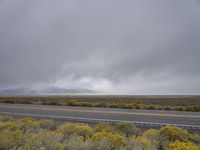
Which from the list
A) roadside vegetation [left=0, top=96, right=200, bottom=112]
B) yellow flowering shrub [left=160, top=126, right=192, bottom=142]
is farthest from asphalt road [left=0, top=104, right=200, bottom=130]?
roadside vegetation [left=0, top=96, right=200, bottom=112]

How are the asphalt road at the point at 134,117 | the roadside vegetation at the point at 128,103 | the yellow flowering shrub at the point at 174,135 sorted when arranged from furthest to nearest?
1. the roadside vegetation at the point at 128,103
2. the asphalt road at the point at 134,117
3. the yellow flowering shrub at the point at 174,135

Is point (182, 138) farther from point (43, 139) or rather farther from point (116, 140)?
A: point (43, 139)

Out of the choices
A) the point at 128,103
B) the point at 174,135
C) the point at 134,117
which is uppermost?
the point at 174,135

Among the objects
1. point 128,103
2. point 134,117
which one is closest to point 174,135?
point 134,117

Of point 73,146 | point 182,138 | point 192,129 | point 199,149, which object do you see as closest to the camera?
point 199,149

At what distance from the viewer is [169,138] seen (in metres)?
7.73

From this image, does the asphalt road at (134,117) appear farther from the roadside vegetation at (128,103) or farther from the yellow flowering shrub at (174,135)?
the roadside vegetation at (128,103)

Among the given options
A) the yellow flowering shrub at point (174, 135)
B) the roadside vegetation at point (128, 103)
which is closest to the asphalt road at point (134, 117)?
the yellow flowering shrub at point (174, 135)

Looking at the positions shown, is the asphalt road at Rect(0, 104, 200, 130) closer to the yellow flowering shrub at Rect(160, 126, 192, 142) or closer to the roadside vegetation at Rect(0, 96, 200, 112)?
the yellow flowering shrub at Rect(160, 126, 192, 142)

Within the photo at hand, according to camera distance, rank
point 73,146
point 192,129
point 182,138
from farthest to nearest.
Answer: point 192,129 → point 182,138 → point 73,146

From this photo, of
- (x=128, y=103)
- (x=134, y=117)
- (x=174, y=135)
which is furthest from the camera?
(x=128, y=103)

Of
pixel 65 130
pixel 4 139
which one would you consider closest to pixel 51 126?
pixel 65 130

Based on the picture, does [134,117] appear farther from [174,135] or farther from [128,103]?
[128,103]

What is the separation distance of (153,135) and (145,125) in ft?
11.7
